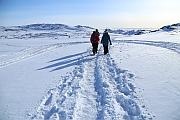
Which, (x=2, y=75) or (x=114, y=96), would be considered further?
(x=2, y=75)

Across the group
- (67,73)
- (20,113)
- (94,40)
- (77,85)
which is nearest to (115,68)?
(67,73)

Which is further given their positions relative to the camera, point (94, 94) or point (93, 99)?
point (94, 94)

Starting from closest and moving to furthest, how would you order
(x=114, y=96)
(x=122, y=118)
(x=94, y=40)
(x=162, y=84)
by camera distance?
(x=122, y=118) < (x=114, y=96) < (x=162, y=84) < (x=94, y=40)

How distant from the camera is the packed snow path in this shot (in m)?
6.84

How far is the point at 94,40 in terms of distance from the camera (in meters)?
20.5

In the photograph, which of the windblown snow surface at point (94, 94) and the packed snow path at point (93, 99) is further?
the windblown snow surface at point (94, 94)

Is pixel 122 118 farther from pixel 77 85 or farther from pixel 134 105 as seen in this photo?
pixel 77 85

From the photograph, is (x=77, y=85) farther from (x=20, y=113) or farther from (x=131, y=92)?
(x=20, y=113)

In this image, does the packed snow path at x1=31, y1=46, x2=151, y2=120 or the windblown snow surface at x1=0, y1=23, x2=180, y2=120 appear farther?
the windblown snow surface at x1=0, y1=23, x2=180, y2=120

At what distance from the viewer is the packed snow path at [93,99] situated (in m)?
6.84

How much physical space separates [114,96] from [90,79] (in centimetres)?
258

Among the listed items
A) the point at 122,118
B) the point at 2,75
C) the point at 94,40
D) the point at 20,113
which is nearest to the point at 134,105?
the point at 122,118

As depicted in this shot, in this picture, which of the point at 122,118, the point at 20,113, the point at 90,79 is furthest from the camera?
the point at 90,79

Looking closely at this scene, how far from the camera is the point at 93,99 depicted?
807 cm
